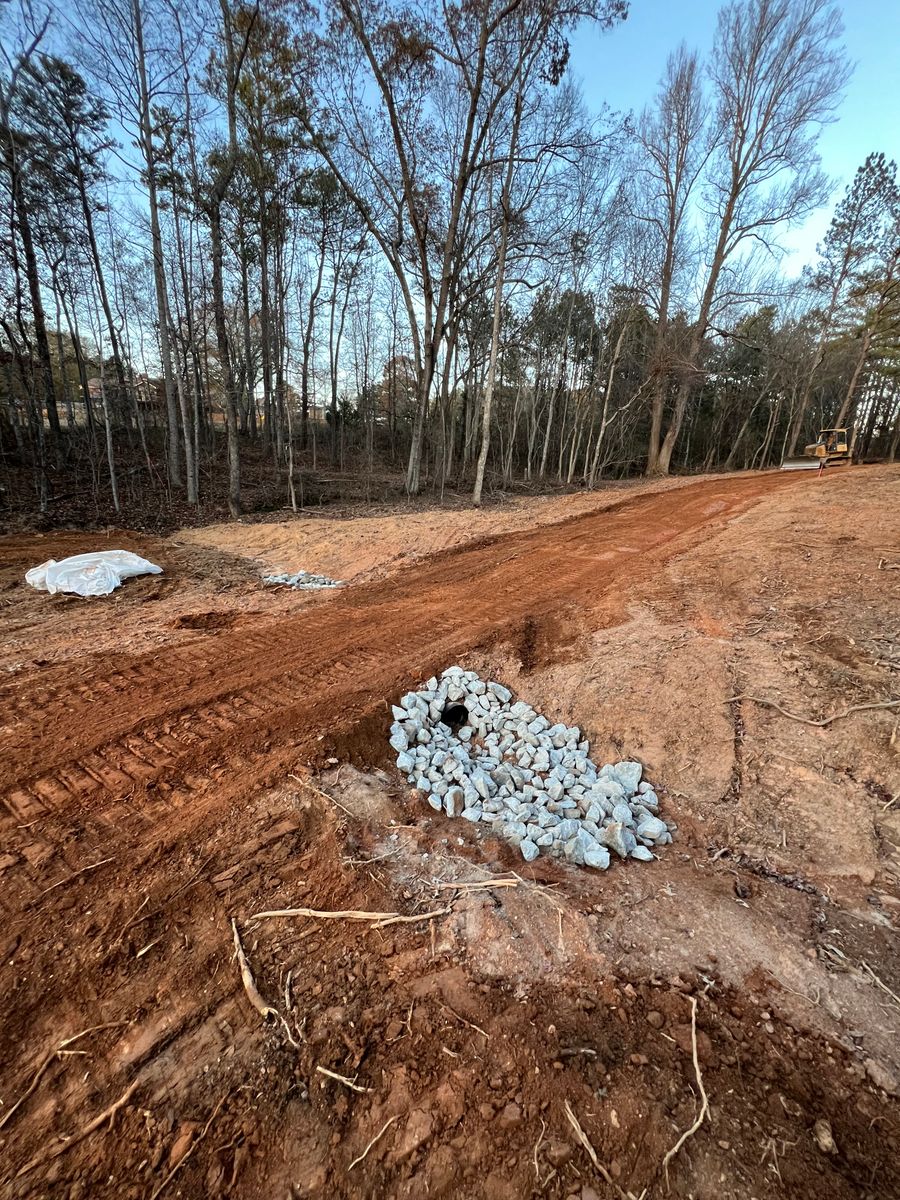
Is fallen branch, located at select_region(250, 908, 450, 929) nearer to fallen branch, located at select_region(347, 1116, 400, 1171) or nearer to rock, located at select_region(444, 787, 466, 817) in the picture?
fallen branch, located at select_region(347, 1116, 400, 1171)

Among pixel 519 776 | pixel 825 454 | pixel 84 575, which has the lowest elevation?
pixel 519 776

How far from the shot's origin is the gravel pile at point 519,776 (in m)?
2.89

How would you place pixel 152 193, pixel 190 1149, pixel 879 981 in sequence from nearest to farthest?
1. pixel 190 1149
2. pixel 879 981
3. pixel 152 193

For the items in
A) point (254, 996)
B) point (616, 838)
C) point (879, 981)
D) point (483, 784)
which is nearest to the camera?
point (254, 996)

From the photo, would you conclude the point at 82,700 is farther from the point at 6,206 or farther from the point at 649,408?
the point at 649,408

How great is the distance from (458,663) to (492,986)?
281 centimetres

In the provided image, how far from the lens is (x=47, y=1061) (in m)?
1.68

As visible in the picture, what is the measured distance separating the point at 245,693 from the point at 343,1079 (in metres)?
2.81

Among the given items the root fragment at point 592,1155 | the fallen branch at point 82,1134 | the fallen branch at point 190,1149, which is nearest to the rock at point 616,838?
the root fragment at point 592,1155

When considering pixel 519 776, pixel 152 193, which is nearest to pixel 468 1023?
pixel 519 776

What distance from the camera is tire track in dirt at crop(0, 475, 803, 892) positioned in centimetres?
291

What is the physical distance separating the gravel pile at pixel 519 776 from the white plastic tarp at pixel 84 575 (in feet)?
16.2

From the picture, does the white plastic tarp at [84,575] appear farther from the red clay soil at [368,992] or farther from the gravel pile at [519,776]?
the gravel pile at [519,776]

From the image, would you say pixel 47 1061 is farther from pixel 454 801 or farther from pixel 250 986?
pixel 454 801
